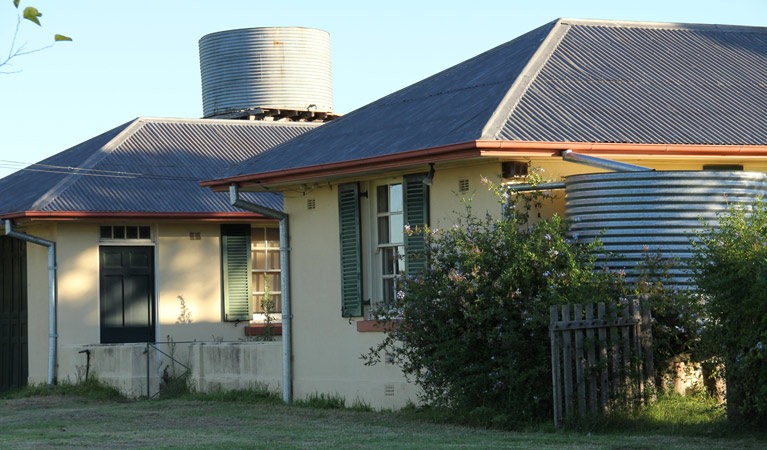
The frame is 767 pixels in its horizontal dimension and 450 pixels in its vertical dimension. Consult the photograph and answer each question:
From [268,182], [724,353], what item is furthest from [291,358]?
[724,353]

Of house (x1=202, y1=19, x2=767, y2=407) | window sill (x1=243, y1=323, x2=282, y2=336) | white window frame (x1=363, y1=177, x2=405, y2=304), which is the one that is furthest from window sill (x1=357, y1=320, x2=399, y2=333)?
window sill (x1=243, y1=323, x2=282, y2=336)

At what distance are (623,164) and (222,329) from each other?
10.2 metres

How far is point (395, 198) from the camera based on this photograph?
1444 cm

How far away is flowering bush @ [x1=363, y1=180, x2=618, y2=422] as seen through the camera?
11203 millimetres

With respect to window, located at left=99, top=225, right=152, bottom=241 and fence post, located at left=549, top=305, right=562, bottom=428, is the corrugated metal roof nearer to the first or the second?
fence post, located at left=549, top=305, right=562, bottom=428

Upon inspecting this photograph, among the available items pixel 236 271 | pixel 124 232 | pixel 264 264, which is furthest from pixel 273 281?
pixel 124 232

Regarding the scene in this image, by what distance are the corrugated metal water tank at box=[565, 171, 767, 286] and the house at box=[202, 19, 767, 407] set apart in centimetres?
16

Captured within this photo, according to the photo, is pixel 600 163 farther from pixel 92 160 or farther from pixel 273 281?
pixel 92 160

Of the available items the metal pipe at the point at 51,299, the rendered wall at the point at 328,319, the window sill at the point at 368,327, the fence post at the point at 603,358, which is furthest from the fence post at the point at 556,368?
the metal pipe at the point at 51,299

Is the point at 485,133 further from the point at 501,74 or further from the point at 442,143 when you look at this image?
the point at 501,74

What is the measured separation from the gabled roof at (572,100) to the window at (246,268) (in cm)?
424

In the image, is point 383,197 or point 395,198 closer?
point 395,198

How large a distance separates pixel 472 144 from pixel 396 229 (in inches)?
104

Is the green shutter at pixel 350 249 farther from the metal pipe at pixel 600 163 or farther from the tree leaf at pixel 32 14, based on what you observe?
the tree leaf at pixel 32 14
